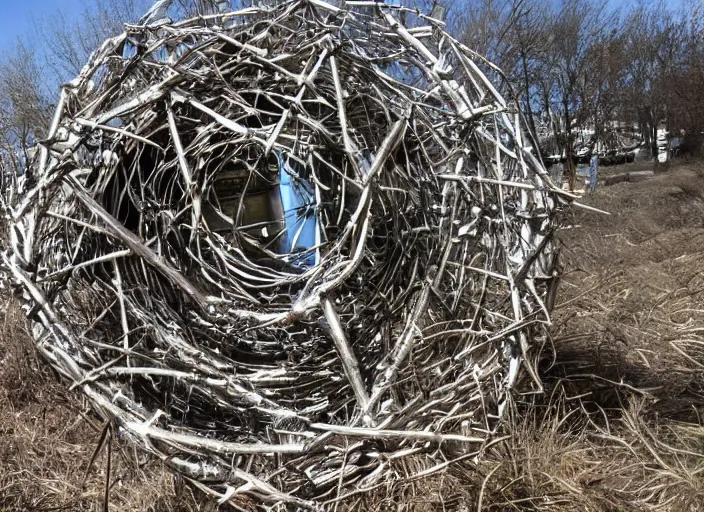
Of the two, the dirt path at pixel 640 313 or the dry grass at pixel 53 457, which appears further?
the dirt path at pixel 640 313

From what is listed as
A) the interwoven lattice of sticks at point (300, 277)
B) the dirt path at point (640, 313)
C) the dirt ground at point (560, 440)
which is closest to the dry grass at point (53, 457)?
the dirt ground at point (560, 440)

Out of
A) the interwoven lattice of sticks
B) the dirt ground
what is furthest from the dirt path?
the interwoven lattice of sticks

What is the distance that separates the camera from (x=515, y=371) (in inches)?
98.4

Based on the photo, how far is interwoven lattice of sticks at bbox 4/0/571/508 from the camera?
244cm

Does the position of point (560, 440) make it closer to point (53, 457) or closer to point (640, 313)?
point (640, 313)

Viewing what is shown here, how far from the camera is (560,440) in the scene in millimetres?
2746

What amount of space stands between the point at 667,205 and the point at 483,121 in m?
9.94

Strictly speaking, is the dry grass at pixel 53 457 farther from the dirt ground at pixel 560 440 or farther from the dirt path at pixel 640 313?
the dirt path at pixel 640 313

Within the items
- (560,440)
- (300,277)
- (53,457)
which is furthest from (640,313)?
(53,457)

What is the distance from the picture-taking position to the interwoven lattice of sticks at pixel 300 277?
244cm

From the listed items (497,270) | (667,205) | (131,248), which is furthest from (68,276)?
(667,205)

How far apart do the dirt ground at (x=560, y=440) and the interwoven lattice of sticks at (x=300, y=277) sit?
16 centimetres

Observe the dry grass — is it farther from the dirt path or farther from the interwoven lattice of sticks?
the dirt path

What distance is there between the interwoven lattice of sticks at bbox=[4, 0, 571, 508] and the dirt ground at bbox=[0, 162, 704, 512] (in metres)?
0.16
